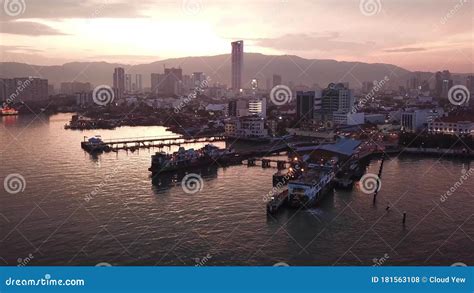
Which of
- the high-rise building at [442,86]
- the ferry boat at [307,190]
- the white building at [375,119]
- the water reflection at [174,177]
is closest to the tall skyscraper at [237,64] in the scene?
the high-rise building at [442,86]

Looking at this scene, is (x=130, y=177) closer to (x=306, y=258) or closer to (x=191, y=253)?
(x=191, y=253)

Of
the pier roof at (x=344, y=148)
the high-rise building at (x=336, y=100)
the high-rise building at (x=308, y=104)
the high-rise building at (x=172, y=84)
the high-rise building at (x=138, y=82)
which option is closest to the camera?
the pier roof at (x=344, y=148)

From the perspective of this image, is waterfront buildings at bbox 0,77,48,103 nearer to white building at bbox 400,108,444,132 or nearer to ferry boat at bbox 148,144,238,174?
ferry boat at bbox 148,144,238,174

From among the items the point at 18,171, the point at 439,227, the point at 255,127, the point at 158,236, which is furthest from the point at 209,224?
the point at 255,127

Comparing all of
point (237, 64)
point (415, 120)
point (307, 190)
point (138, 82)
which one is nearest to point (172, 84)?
point (237, 64)

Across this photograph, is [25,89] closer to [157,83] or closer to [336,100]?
[157,83]

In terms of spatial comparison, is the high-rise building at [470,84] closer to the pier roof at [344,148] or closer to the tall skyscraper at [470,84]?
the tall skyscraper at [470,84]
